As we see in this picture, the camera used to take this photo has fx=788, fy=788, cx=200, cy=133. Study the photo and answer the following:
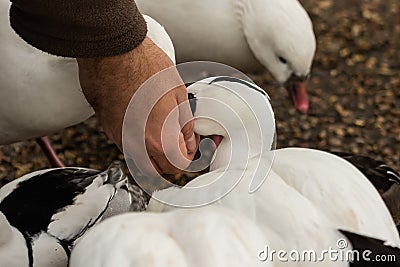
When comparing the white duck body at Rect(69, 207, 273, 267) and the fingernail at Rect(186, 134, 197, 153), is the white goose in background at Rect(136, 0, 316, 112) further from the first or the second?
the white duck body at Rect(69, 207, 273, 267)

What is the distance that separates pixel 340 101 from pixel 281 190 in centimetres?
129

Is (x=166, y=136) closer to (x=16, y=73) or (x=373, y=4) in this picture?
(x=16, y=73)

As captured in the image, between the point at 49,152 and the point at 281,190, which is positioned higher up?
the point at 281,190

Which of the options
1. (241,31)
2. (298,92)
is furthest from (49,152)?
(298,92)

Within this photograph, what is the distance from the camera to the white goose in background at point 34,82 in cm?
181

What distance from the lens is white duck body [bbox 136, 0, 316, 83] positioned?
223cm

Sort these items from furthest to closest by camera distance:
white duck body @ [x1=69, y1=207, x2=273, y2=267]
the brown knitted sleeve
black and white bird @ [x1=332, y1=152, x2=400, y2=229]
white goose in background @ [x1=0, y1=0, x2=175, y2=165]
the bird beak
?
the bird beak < white goose in background @ [x1=0, y1=0, x2=175, y2=165] < black and white bird @ [x1=332, y1=152, x2=400, y2=229] < the brown knitted sleeve < white duck body @ [x1=69, y1=207, x2=273, y2=267]

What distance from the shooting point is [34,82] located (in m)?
1.83

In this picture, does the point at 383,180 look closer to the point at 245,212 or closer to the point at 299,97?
the point at 245,212

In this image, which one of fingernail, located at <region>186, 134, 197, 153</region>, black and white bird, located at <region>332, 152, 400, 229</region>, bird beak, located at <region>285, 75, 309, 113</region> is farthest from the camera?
bird beak, located at <region>285, 75, 309, 113</region>

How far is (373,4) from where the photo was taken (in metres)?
3.22

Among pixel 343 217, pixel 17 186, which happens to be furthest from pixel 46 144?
pixel 343 217

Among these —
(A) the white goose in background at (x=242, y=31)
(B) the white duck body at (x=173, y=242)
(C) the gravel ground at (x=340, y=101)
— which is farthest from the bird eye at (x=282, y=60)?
(B) the white duck body at (x=173, y=242)

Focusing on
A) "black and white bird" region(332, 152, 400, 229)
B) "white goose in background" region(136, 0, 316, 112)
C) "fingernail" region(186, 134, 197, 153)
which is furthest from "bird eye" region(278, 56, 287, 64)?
"fingernail" region(186, 134, 197, 153)
